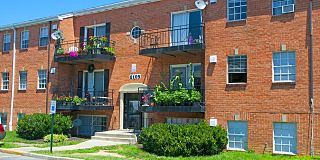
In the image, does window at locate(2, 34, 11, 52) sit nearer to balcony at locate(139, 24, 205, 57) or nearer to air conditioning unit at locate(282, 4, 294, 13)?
balcony at locate(139, 24, 205, 57)

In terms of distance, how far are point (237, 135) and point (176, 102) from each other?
10.4 feet

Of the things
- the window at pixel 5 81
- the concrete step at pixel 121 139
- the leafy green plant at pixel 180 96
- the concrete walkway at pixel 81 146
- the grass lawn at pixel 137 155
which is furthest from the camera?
the window at pixel 5 81

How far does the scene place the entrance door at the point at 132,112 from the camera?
22.8 meters

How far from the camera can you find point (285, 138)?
16.8 meters

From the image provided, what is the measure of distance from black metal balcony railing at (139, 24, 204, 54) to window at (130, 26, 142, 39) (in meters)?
0.42

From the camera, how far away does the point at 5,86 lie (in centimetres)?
2939

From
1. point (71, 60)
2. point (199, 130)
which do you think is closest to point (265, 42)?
point (199, 130)

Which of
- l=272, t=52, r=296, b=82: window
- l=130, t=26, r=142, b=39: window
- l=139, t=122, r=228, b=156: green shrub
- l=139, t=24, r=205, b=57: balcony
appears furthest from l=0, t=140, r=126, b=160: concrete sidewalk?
l=272, t=52, r=296, b=82: window

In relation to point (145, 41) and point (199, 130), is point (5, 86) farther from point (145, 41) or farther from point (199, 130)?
point (199, 130)

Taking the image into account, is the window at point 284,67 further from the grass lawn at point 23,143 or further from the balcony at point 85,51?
the grass lawn at point 23,143

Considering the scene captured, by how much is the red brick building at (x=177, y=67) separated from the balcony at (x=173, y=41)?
5cm

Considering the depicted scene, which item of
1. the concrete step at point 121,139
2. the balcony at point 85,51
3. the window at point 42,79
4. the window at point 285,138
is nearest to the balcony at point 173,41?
the balcony at point 85,51

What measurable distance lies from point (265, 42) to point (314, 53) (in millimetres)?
2051

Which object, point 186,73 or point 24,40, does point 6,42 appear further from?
point 186,73
